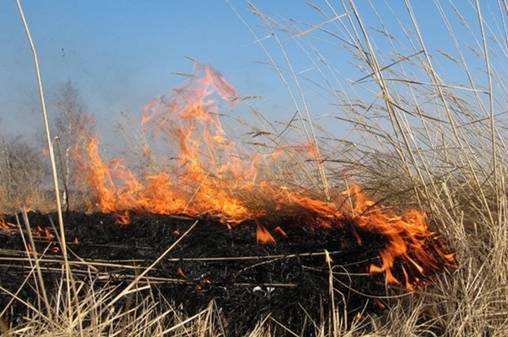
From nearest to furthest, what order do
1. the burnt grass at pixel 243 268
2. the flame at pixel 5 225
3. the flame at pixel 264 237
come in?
the burnt grass at pixel 243 268, the flame at pixel 264 237, the flame at pixel 5 225

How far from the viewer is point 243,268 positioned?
200 cm

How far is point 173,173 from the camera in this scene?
2969 millimetres

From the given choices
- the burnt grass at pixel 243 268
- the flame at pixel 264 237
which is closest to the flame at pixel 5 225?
the burnt grass at pixel 243 268

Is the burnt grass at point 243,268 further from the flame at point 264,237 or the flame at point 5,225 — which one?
the flame at point 5,225

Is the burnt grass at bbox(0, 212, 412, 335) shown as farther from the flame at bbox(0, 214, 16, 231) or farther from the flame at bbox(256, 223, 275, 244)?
the flame at bbox(0, 214, 16, 231)

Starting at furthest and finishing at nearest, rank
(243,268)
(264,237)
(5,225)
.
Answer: (5,225) < (264,237) < (243,268)

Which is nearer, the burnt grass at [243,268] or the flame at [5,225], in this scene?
the burnt grass at [243,268]

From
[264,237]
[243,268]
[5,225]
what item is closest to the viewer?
[243,268]

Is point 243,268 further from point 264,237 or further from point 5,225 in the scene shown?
point 5,225

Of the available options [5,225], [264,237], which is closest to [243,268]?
[264,237]

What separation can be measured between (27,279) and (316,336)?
0.93 metres

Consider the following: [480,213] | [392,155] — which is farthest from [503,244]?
[392,155]

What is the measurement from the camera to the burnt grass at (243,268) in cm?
193

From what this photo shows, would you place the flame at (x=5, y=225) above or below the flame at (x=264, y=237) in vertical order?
above
